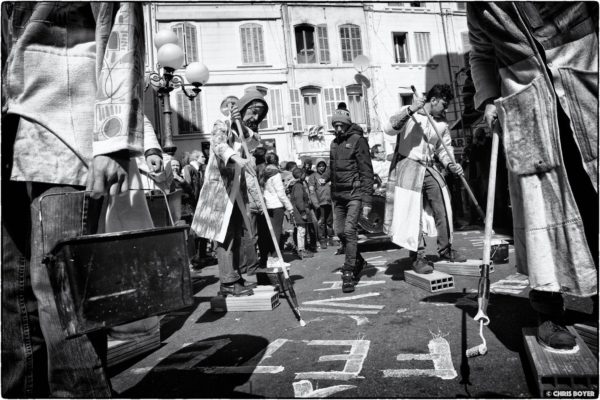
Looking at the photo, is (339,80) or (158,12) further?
(339,80)

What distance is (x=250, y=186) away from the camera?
6711 mm

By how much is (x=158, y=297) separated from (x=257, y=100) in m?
3.55

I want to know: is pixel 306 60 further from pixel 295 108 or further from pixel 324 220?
pixel 324 220

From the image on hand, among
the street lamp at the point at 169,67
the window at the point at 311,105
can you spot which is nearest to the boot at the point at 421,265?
the street lamp at the point at 169,67

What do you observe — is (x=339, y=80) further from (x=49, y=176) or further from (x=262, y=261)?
(x=49, y=176)

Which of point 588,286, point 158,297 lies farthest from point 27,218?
point 588,286

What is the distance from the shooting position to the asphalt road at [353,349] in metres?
2.11

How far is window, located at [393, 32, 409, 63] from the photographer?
25516 mm

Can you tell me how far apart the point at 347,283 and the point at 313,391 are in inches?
96.5

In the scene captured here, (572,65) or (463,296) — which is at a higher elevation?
(572,65)

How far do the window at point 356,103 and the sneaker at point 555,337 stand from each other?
2334 cm

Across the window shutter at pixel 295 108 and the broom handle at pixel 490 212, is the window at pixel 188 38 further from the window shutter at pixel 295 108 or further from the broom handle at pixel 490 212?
the broom handle at pixel 490 212

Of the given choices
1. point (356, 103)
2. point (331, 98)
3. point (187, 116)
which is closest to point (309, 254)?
point (187, 116)

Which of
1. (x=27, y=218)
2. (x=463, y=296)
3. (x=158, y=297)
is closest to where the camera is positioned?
(x=158, y=297)
